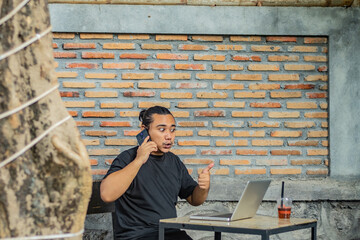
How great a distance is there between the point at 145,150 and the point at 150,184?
329mm

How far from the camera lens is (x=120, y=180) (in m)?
3.91

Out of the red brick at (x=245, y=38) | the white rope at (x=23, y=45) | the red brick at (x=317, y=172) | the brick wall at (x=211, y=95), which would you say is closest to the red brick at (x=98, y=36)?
the brick wall at (x=211, y=95)

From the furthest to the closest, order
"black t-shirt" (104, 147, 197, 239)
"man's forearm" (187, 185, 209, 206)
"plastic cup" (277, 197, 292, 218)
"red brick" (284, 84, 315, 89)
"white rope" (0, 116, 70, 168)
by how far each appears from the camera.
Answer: "red brick" (284, 84, 315, 89) < "man's forearm" (187, 185, 209, 206) < "black t-shirt" (104, 147, 197, 239) < "plastic cup" (277, 197, 292, 218) < "white rope" (0, 116, 70, 168)

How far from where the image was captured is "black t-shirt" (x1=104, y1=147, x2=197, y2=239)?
13.3ft

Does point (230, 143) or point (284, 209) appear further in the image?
point (230, 143)

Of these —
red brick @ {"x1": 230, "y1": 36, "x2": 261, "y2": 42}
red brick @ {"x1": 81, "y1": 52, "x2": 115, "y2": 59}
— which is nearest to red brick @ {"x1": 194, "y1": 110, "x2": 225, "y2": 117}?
Answer: red brick @ {"x1": 230, "y1": 36, "x2": 261, "y2": 42}

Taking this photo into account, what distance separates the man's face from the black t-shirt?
13 centimetres

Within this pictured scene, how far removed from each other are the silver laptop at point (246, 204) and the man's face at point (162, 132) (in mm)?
684

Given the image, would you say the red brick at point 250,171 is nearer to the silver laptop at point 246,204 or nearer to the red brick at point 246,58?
the red brick at point 246,58

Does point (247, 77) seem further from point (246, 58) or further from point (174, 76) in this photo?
point (174, 76)

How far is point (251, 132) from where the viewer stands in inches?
218

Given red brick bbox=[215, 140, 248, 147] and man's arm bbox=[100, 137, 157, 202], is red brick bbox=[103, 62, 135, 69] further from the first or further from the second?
man's arm bbox=[100, 137, 157, 202]

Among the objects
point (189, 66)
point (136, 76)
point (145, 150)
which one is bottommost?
point (145, 150)

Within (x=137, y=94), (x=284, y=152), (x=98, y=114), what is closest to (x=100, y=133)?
(x=98, y=114)
